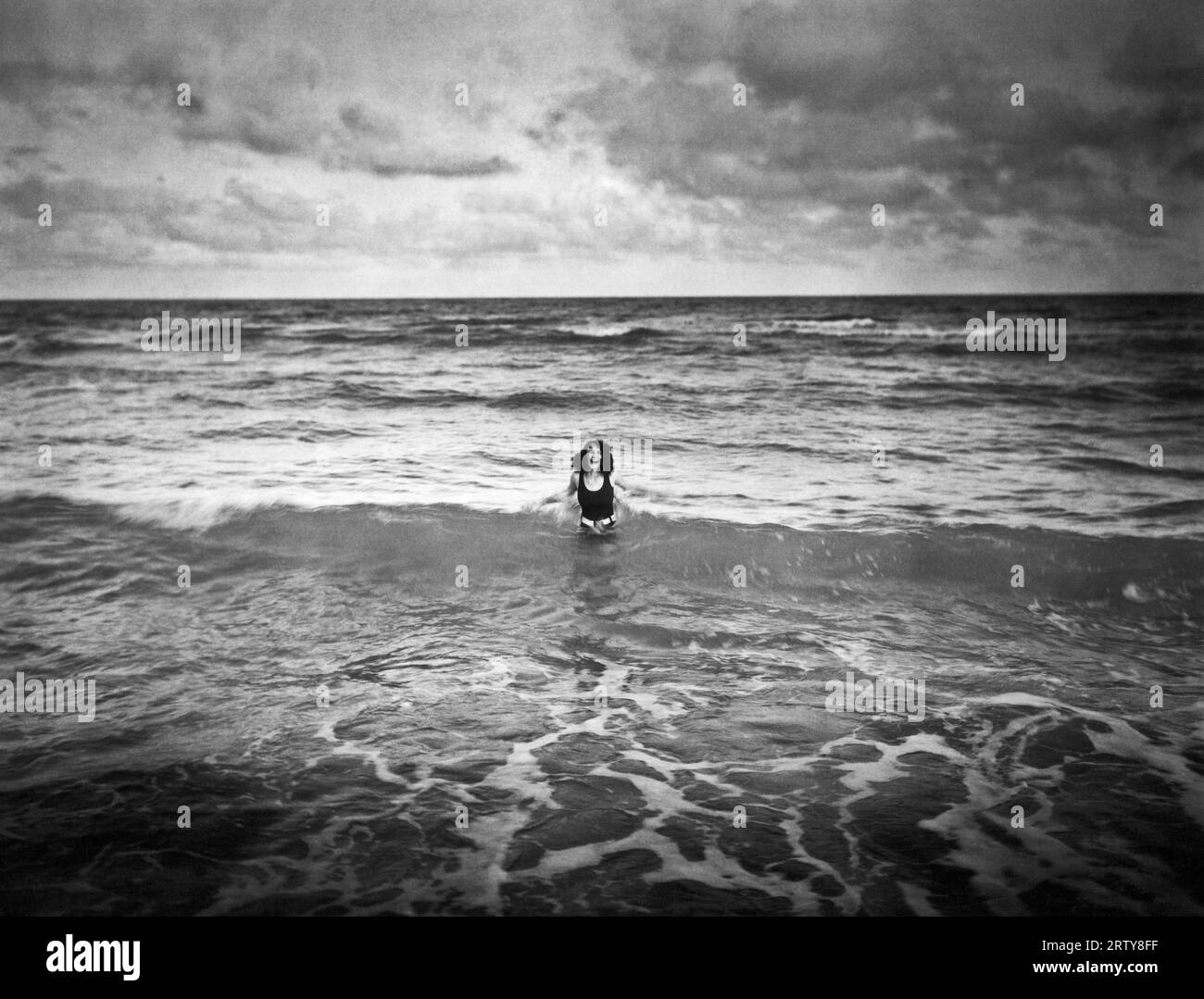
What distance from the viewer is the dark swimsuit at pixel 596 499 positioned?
8078mm

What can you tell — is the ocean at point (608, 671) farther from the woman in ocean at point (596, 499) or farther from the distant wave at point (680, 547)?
the woman in ocean at point (596, 499)

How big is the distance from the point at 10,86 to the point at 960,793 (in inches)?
629

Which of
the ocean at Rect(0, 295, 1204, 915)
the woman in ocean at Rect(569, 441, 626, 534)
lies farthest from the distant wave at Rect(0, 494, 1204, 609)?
the woman in ocean at Rect(569, 441, 626, 534)

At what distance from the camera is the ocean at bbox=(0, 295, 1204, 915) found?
326cm

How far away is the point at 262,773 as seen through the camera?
392 cm

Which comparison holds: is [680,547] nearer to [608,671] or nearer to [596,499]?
[596,499]

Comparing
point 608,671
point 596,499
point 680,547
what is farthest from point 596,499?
point 608,671

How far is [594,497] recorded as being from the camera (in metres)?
8.10

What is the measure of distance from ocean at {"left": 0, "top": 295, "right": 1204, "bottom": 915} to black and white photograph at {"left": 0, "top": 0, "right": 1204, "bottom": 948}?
0.10 ft

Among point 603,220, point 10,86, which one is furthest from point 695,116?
point 10,86

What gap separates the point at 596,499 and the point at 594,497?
0.03 m

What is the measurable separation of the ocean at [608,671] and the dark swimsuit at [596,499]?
0.26 metres

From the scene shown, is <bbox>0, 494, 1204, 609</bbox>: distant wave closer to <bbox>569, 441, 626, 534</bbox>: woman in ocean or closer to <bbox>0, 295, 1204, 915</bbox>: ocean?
<bbox>0, 295, 1204, 915</bbox>: ocean

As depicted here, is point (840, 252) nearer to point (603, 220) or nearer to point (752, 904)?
point (603, 220)
